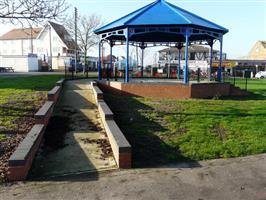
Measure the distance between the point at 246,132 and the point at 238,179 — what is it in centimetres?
360

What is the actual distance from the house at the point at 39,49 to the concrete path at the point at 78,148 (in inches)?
1724

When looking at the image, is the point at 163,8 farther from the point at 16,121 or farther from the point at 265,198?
the point at 265,198

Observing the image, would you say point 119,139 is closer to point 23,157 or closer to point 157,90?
point 23,157

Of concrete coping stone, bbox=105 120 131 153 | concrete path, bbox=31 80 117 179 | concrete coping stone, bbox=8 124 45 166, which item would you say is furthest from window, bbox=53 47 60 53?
concrete coping stone, bbox=8 124 45 166

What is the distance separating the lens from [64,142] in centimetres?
873

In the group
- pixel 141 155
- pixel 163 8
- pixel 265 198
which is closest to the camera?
pixel 265 198

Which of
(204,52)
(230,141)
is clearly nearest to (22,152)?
(230,141)

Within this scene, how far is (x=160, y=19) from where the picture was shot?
1798 centimetres

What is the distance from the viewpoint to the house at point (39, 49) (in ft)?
222

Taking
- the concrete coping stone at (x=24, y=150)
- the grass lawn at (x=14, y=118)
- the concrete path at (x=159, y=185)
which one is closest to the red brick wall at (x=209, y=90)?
the grass lawn at (x=14, y=118)

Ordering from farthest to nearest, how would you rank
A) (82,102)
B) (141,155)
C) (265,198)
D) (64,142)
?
(82,102)
(64,142)
(141,155)
(265,198)

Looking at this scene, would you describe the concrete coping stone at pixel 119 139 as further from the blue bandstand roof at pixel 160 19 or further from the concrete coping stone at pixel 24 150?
the blue bandstand roof at pixel 160 19

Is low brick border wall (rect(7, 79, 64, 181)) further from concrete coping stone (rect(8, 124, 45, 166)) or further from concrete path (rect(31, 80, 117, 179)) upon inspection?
concrete path (rect(31, 80, 117, 179))

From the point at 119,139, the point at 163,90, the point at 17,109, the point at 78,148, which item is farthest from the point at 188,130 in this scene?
the point at 163,90
